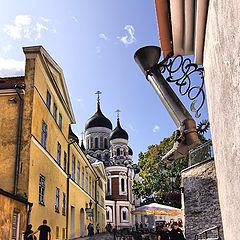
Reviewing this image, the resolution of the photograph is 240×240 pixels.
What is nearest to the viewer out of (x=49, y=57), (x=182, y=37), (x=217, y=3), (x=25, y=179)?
(x=217, y=3)

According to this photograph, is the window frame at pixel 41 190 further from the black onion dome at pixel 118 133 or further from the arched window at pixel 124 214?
the black onion dome at pixel 118 133

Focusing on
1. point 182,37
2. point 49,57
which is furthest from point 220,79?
point 49,57

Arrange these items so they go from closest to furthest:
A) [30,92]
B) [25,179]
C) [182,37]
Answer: [182,37]
[25,179]
[30,92]

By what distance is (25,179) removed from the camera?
15.3 meters

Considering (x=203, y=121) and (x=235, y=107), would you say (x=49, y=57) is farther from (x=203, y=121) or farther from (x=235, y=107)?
(x=235, y=107)

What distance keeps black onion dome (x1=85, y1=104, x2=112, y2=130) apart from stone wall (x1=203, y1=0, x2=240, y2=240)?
6815cm

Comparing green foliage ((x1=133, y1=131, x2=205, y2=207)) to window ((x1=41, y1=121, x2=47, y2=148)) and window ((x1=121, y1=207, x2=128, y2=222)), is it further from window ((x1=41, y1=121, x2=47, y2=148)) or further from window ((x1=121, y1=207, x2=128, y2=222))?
window ((x1=121, y1=207, x2=128, y2=222))

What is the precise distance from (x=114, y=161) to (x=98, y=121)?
8669 mm

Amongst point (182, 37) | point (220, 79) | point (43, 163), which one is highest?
point (43, 163)

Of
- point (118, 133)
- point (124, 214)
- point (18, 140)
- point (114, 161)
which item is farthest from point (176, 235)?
point (118, 133)

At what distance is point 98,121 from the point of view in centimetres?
7106

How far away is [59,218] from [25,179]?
747cm

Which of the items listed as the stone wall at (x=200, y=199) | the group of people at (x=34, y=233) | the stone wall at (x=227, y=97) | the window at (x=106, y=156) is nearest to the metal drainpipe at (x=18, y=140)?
the group of people at (x=34, y=233)

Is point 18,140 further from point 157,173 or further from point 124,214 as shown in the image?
point 124,214
